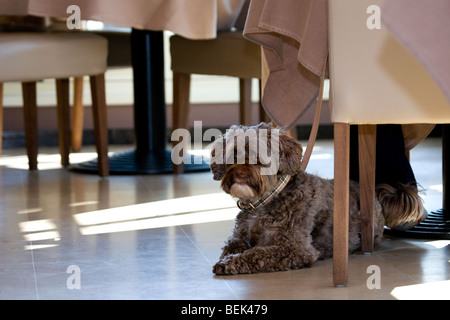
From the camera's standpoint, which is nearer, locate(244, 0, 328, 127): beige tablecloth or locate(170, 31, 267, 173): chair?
locate(244, 0, 328, 127): beige tablecloth

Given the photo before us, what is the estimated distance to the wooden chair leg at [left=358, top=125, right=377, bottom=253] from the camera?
1986 mm

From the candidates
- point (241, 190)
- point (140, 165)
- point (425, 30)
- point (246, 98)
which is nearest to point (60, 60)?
point (140, 165)

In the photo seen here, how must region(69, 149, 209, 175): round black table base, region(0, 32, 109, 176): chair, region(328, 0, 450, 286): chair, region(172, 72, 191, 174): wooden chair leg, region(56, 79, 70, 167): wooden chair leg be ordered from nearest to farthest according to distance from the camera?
region(328, 0, 450, 286): chair, region(0, 32, 109, 176): chair, region(172, 72, 191, 174): wooden chair leg, region(69, 149, 209, 175): round black table base, region(56, 79, 70, 167): wooden chair leg

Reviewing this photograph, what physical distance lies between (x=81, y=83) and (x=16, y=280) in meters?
2.63

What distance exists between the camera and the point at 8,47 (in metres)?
2.93

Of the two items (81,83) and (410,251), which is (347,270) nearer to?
(410,251)

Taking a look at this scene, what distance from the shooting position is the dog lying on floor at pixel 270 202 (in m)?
1.76

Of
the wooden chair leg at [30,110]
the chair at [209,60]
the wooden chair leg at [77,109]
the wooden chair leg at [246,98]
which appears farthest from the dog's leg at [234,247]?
the wooden chair leg at [77,109]

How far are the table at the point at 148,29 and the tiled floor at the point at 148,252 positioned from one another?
38 cm

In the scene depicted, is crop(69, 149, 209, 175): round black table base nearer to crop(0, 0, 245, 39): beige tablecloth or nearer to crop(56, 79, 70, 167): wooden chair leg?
crop(56, 79, 70, 167): wooden chair leg

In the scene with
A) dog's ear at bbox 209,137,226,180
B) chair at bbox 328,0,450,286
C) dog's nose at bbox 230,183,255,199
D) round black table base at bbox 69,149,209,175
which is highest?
chair at bbox 328,0,450,286

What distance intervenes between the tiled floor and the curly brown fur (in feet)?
0.13

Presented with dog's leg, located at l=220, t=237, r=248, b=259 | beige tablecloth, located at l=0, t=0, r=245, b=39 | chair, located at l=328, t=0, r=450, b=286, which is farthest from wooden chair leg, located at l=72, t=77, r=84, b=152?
chair, located at l=328, t=0, r=450, b=286

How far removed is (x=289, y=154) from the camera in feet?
5.91
